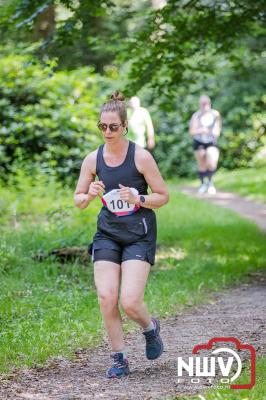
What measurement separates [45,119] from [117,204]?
24.9 ft

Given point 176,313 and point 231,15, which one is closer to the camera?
point 176,313

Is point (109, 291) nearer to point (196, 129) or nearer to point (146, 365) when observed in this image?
point (146, 365)

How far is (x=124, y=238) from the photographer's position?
18.1 feet

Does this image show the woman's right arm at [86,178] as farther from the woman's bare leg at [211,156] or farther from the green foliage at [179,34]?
the woman's bare leg at [211,156]

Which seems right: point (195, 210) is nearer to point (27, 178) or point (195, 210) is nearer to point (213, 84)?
point (27, 178)

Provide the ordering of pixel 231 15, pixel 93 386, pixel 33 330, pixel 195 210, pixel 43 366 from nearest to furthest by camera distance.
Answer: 1. pixel 93 386
2. pixel 43 366
3. pixel 33 330
4. pixel 231 15
5. pixel 195 210

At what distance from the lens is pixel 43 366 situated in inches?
235

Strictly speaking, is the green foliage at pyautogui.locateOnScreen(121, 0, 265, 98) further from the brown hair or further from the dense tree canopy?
the brown hair

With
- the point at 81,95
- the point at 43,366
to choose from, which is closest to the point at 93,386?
the point at 43,366

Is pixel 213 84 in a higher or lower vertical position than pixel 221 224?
lower

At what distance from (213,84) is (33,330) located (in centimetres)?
1906

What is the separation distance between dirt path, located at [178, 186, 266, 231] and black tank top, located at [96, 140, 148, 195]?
7.95 m

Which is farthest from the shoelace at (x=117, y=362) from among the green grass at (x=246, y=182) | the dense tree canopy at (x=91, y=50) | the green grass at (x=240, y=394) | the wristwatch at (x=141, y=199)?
the green grass at (x=246, y=182)

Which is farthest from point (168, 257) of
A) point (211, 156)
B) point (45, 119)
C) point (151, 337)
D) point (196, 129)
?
point (211, 156)
